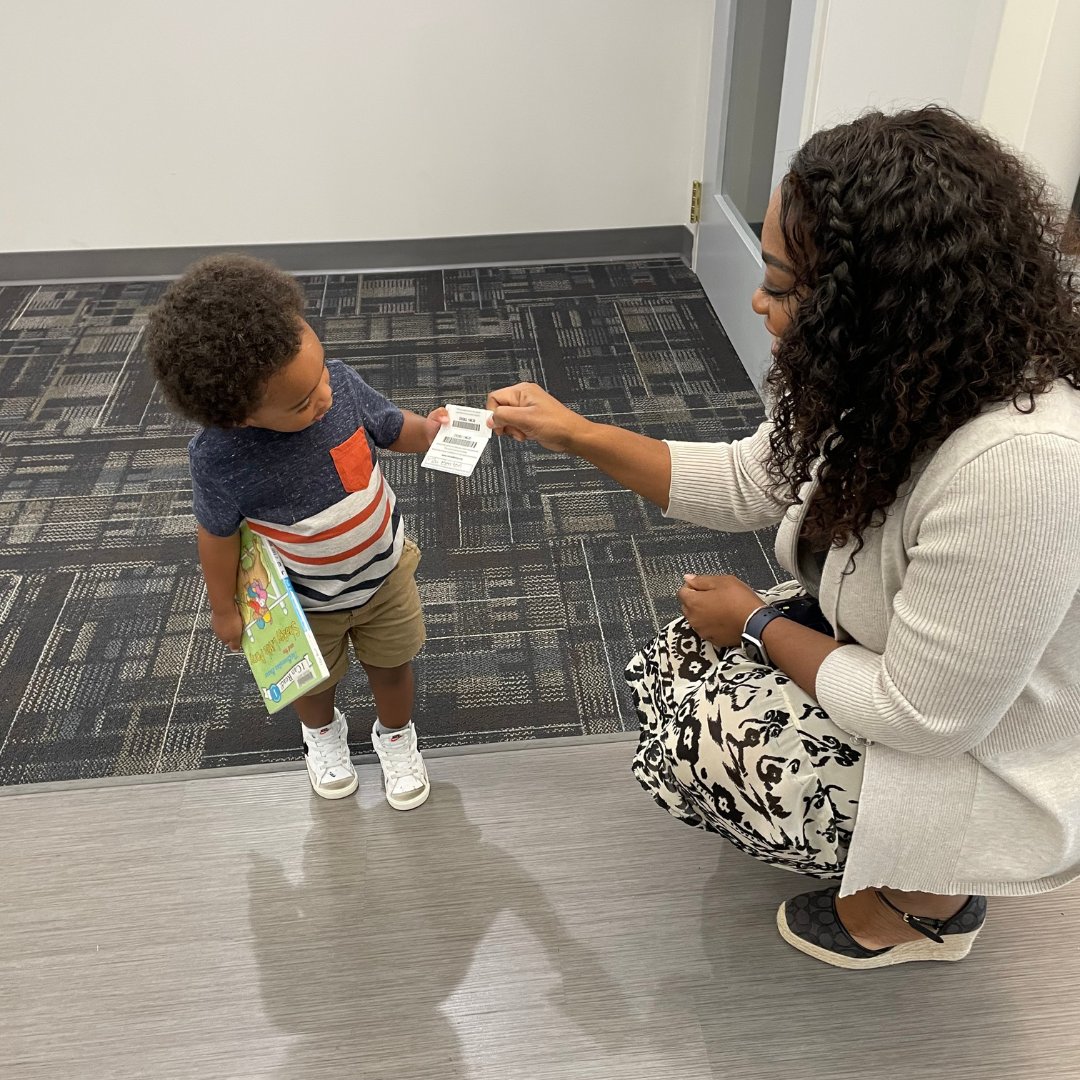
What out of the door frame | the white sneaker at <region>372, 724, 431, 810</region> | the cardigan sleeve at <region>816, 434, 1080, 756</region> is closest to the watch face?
the cardigan sleeve at <region>816, 434, 1080, 756</region>

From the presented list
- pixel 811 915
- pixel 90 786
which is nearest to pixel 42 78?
pixel 90 786

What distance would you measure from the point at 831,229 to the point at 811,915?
90 cm

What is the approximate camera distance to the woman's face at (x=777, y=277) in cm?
96

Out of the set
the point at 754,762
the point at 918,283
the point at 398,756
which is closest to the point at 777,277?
the point at 918,283

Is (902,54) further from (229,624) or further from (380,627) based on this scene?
(229,624)

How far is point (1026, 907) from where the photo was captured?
4.51ft

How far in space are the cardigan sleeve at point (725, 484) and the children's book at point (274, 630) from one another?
52 cm

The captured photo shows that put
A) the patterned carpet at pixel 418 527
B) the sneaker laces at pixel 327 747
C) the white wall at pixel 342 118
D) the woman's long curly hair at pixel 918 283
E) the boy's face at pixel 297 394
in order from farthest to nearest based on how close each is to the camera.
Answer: the white wall at pixel 342 118 → the patterned carpet at pixel 418 527 → the sneaker laces at pixel 327 747 → the boy's face at pixel 297 394 → the woman's long curly hair at pixel 918 283

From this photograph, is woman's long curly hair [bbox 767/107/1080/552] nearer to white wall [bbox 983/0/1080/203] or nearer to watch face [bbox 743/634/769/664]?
watch face [bbox 743/634/769/664]

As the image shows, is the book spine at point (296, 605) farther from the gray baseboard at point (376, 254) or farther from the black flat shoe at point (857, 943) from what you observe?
the gray baseboard at point (376, 254)

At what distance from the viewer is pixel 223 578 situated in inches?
50.1

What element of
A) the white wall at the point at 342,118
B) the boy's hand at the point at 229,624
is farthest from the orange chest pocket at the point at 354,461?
the white wall at the point at 342,118

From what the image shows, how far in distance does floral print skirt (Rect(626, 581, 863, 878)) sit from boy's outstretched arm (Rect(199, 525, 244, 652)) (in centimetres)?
56

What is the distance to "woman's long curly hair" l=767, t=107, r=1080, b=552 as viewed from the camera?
86 cm
